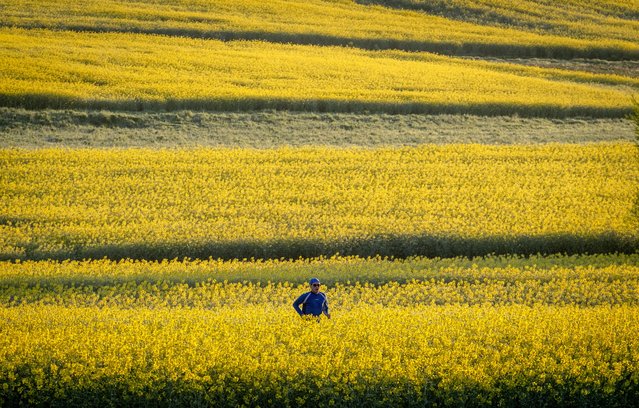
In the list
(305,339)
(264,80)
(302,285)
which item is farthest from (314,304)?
(264,80)

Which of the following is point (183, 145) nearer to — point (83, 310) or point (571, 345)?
point (83, 310)

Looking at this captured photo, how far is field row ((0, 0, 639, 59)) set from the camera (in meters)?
52.2

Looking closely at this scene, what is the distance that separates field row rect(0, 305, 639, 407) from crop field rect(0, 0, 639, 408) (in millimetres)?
47

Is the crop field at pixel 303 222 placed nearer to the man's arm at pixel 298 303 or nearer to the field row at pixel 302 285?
the field row at pixel 302 285

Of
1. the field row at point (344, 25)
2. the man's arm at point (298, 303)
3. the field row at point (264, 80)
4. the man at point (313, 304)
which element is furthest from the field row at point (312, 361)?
the field row at point (344, 25)

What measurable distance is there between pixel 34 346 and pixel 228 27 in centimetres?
4356

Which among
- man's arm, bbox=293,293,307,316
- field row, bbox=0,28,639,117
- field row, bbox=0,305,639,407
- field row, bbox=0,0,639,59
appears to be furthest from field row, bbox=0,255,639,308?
field row, bbox=0,0,639,59

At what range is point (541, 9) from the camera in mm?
68688

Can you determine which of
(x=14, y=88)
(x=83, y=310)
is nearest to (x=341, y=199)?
(x=83, y=310)

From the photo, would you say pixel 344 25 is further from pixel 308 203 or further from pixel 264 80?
pixel 308 203

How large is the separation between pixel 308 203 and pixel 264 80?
1804 cm

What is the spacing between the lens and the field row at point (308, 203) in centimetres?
2003

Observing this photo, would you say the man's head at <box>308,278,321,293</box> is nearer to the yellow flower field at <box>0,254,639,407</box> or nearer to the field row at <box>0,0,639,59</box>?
the yellow flower field at <box>0,254,639,407</box>

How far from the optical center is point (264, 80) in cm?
3984
